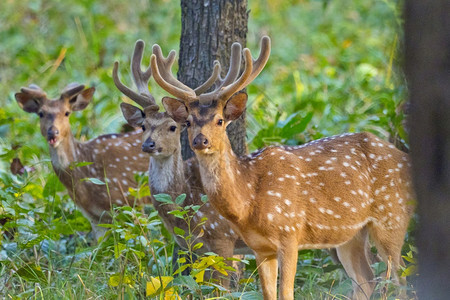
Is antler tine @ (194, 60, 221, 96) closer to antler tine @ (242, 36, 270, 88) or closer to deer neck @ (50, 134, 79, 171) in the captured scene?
antler tine @ (242, 36, 270, 88)

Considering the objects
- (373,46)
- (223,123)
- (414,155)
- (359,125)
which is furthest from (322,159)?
(373,46)

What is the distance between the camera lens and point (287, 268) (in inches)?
189

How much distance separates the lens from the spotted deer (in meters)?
6.98

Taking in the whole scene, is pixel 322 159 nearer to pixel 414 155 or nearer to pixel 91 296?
pixel 91 296

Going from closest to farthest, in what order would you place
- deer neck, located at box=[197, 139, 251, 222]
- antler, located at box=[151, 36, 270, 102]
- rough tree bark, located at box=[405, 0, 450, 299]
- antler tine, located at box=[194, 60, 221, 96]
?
rough tree bark, located at box=[405, 0, 450, 299], deer neck, located at box=[197, 139, 251, 222], antler, located at box=[151, 36, 270, 102], antler tine, located at box=[194, 60, 221, 96]

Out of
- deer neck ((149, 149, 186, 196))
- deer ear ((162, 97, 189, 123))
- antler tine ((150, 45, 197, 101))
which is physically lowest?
deer neck ((149, 149, 186, 196))

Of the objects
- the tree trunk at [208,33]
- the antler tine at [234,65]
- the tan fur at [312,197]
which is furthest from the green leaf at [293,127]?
the antler tine at [234,65]

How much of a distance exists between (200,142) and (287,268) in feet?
3.12

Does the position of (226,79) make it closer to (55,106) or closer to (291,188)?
(291,188)

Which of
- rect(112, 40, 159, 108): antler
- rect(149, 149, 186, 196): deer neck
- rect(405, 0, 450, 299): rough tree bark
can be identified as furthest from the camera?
rect(112, 40, 159, 108): antler

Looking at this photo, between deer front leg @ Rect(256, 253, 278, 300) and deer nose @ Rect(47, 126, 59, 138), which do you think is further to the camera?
deer nose @ Rect(47, 126, 59, 138)

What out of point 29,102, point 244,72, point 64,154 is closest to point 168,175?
point 244,72

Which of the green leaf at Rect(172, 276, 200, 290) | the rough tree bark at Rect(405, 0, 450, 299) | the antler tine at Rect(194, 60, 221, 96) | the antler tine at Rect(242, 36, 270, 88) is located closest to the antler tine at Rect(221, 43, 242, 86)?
the antler tine at Rect(242, 36, 270, 88)

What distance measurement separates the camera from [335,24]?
485 inches
